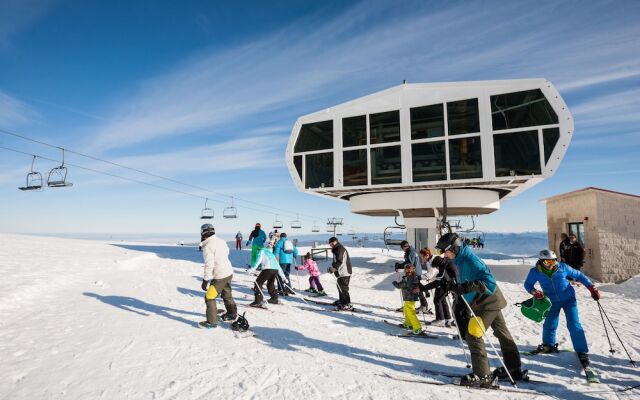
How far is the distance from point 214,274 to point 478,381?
4.52m

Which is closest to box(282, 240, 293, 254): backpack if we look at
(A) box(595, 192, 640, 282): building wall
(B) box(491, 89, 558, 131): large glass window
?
(B) box(491, 89, 558, 131): large glass window

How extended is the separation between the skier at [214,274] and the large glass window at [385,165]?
9.68 metres

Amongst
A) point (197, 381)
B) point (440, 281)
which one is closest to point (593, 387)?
point (440, 281)

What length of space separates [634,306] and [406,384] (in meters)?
9.69

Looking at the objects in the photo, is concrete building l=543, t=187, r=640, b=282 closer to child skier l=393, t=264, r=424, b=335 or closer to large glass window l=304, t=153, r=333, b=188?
large glass window l=304, t=153, r=333, b=188

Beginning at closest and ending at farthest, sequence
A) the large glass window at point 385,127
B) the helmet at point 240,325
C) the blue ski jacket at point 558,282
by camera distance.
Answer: the blue ski jacket at point 558,282, the helmet at point 240,325, the large glass window at point 385,127

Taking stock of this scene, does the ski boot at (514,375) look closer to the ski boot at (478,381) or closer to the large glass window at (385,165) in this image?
the ski boot at (478,381)

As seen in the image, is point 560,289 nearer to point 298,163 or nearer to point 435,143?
point 435,143

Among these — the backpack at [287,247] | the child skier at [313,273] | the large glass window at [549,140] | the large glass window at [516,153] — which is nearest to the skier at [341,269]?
the child skier at [313,273]

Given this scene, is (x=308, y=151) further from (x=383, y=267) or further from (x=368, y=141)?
(x=383, y=267)

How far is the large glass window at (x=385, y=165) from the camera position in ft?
45.5

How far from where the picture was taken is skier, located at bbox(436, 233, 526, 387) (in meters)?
3.77

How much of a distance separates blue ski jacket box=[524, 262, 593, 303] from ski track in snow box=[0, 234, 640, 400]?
1.01 meters

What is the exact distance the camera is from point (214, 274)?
579 centimetres
